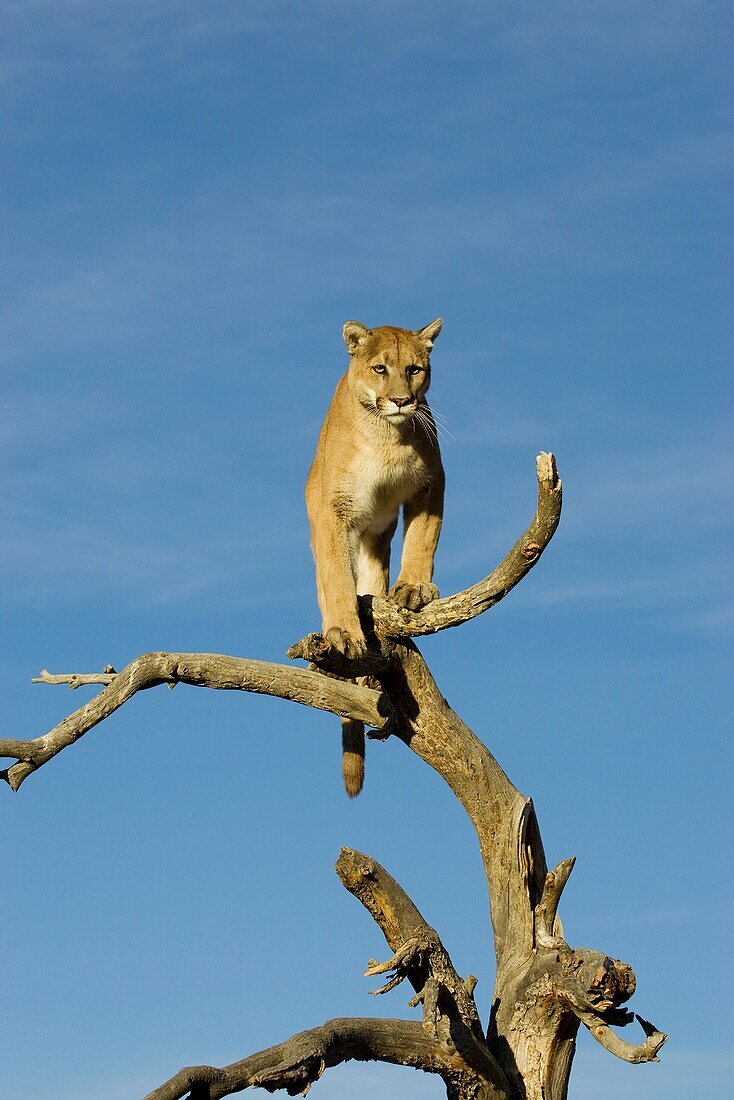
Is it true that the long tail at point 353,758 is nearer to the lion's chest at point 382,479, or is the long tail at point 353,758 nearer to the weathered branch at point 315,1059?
the lion's chest at point 382,479

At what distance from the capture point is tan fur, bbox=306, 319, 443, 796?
9.14 m

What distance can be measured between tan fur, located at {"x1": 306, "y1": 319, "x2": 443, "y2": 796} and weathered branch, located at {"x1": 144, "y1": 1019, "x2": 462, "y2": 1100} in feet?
7.09

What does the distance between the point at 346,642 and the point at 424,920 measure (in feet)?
6.04

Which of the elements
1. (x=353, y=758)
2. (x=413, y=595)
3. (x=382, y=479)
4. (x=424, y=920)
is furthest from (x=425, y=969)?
(x=382, y=479)

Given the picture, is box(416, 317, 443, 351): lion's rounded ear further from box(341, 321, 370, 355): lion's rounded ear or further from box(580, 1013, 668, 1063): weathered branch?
box(580, 1013, 668, 1063): weathered branch

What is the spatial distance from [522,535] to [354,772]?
110 inches

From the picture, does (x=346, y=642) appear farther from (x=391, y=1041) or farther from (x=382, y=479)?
(x=391, y=1041)

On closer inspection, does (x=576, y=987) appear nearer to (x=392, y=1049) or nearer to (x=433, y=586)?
(x=392, y=1049)

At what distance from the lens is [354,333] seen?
382 inches

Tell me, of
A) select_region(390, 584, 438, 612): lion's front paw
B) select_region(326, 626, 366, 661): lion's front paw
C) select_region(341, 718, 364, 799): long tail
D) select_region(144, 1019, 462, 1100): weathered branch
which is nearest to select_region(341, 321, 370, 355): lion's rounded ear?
select_region(390, 584, 438, 612): lion's front paw

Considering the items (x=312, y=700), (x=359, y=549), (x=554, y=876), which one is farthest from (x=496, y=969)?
(x=359, y=549)

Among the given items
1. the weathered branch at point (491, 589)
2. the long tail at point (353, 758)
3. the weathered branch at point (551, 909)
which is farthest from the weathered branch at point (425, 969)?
the weathered branch at point (491, 589)

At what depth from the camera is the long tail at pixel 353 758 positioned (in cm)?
972

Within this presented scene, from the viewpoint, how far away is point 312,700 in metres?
9.03
